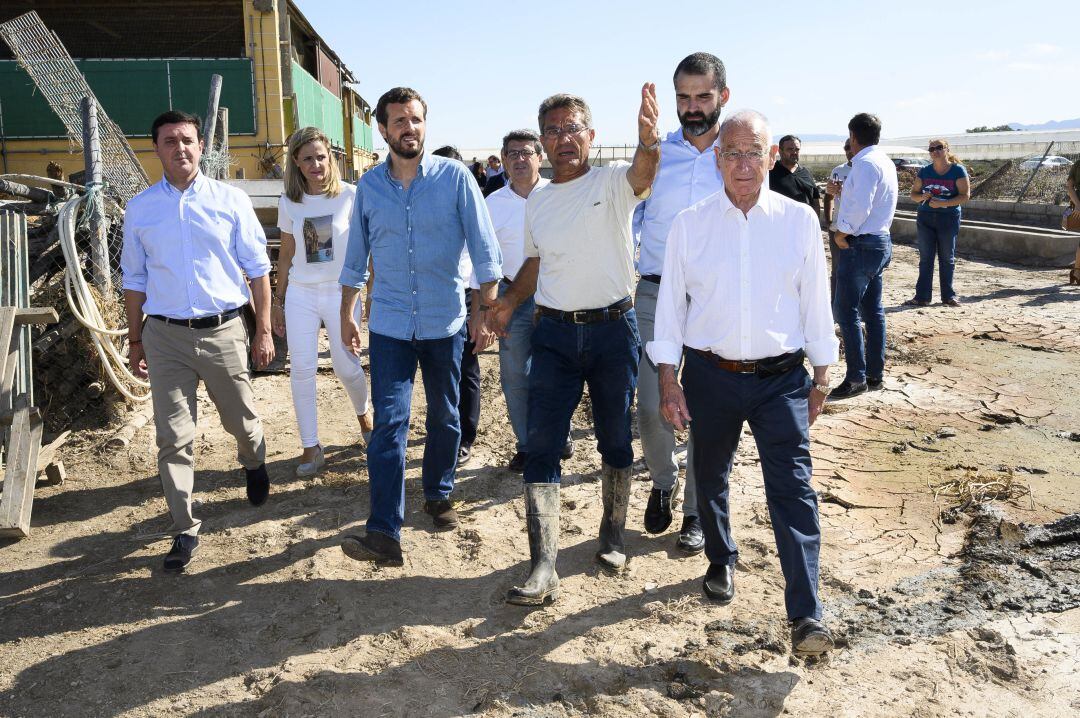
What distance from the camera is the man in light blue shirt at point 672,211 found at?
399cm

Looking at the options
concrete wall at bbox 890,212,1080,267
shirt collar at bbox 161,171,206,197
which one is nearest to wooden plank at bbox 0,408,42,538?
shirt collar at bbox 161,171,206,197

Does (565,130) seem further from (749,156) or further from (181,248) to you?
(181,248)

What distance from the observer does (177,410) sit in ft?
13.7

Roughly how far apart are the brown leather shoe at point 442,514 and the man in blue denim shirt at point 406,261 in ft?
1.59

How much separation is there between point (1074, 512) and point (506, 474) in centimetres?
312

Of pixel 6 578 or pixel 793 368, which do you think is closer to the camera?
pixel 793 368

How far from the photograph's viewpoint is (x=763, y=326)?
3154 mm

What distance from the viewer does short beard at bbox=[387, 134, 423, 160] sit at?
12.8 feet

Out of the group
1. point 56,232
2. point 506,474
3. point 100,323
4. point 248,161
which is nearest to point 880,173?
point 506,474

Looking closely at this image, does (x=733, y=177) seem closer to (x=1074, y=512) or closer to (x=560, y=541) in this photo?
(x=560, y=541)

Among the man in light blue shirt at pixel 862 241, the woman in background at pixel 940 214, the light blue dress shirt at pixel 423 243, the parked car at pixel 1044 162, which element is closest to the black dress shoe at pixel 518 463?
the light blue dress shirt at pixel 423 243

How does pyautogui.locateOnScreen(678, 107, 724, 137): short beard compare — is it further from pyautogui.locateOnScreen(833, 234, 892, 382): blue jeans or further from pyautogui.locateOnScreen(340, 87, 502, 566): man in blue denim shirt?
pyautogui.locateOnScreen(833, 234, 892, 382): blue jeans

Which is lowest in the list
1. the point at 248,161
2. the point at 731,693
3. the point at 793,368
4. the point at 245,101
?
the point at 731,693

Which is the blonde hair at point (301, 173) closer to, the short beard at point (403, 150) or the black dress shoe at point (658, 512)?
the short beard at point (403, 150)
